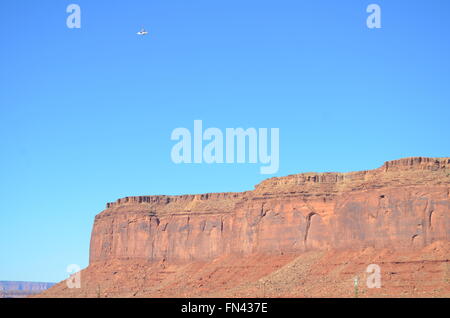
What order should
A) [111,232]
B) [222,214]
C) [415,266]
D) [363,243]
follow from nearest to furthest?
[415,266] → [363,243] → [222,214] → [111,232]

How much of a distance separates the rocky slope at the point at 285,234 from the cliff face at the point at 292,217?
5.5 inches

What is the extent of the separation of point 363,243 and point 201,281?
2683cm

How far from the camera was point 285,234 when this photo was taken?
132250 millimetres

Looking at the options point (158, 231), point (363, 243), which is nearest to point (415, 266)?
point (363, 243)

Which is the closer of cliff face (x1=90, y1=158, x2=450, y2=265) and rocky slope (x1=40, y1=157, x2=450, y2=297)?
rocky slope (x1=40, y1=157, x2=450, y2=297)

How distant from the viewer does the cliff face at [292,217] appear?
373 feet

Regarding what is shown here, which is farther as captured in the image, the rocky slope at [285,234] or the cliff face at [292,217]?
the cliff face at [292,217]

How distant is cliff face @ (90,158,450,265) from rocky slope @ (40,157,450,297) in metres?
0.14

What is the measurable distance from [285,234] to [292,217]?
2.33 metres

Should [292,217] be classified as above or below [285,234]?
above

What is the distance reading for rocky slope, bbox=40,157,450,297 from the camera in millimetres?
112312

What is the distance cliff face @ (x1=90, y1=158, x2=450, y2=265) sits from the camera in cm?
11375
